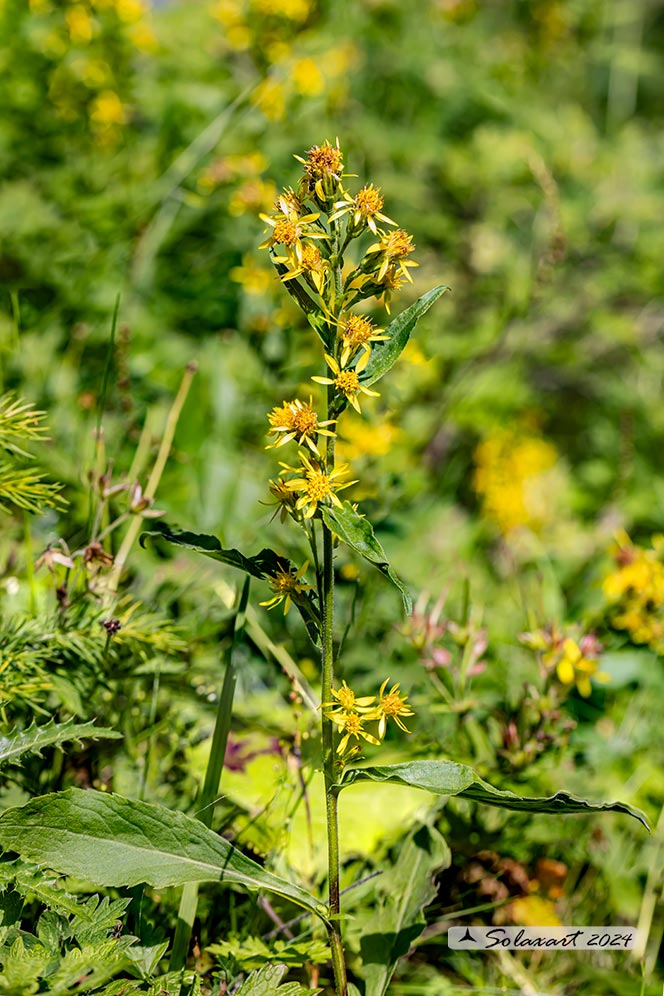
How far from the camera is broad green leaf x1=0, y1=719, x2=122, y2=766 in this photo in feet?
3.11

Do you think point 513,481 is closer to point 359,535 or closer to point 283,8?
point 283,8

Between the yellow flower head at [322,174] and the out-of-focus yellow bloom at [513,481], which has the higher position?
the yellow flower head at [322,174]

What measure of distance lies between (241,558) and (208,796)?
33 centimetres

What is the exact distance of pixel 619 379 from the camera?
330cm

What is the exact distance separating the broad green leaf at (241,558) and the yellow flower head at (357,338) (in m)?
0.24

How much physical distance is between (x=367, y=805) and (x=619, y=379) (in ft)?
7.80

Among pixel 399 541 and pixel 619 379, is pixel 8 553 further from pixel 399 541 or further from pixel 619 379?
pixel 619 379

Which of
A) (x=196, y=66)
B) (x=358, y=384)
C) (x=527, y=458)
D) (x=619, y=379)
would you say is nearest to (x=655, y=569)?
(x=358, y=384)

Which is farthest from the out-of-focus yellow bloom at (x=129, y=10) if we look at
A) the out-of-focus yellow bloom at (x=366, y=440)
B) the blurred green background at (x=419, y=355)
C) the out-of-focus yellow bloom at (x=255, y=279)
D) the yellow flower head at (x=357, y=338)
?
the yellow flower head at (x=357, y=338)

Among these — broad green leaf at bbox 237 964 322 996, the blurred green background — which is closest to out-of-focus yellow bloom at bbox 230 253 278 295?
the blurred green background

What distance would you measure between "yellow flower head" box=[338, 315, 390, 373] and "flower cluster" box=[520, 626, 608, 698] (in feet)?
2.25

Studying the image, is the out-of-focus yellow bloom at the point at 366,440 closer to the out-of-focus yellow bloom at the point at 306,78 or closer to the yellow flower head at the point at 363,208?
the yellow flower head at the point at 363,208

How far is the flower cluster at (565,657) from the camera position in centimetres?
141

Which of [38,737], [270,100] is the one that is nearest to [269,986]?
[38,737]
